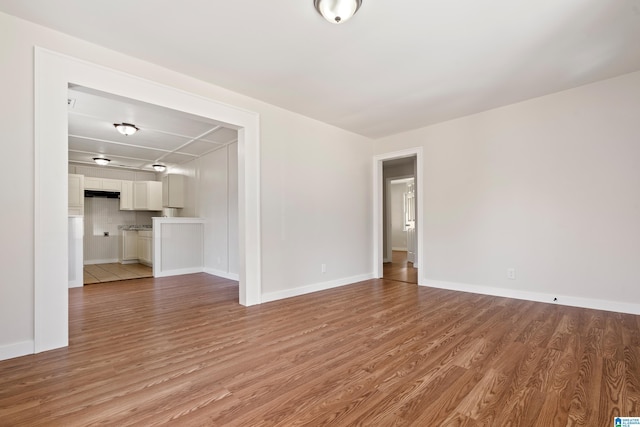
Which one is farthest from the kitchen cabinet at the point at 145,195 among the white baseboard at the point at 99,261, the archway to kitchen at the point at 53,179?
the archway to kitchen at the point at 53,179

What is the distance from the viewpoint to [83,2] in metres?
2.04

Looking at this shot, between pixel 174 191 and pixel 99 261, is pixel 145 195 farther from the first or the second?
pixel 99 261

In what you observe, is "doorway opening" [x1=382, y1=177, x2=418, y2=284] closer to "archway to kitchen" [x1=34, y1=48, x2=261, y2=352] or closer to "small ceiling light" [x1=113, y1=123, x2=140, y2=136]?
"archway to kitchen" [x1=34, y1=48, x2=261, y2=352]

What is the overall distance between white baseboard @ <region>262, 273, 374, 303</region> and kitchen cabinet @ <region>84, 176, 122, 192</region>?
20.2 ft

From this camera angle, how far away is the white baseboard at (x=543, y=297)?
10.3ft

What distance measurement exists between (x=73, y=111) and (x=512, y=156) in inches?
236

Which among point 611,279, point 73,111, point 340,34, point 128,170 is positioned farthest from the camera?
point 128,170

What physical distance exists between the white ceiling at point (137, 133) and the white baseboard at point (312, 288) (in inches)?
89.8

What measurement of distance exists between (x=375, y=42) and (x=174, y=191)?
6017 mm

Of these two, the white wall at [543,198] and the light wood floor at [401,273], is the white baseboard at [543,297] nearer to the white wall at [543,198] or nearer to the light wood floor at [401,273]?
the white wall at [543,198]

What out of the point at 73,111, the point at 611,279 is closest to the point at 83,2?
the point at 73,111

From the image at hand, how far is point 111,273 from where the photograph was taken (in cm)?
600

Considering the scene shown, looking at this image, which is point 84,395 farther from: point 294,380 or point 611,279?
point 611,279

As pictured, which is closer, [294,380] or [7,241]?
[294,380]
